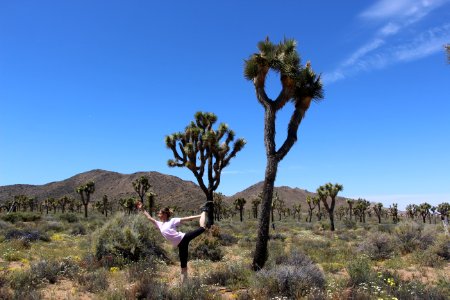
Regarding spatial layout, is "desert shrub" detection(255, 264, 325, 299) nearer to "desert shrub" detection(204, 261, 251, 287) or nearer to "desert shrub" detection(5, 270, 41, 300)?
"desert shrub" detection(204, 261, 251, 287)

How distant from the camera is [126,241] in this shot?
14.0 meters

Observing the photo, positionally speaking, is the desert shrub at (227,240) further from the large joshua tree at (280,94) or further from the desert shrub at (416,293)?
the desert shrub at (416,293)

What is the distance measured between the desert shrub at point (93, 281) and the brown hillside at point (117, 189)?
110 metres

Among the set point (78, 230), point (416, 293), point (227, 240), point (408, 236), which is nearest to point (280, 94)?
point (416, 293)

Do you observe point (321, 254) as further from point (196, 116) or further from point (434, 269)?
point (196, 116)

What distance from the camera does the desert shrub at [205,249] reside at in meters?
15.9

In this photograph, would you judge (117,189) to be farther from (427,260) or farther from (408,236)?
(427,260)

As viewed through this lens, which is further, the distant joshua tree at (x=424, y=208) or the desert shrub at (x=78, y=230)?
the distant joshua tree at (x=424, y=208)

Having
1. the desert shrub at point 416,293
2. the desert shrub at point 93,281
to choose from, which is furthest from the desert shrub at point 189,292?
the desert shrub at point 416,293

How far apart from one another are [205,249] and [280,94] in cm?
720

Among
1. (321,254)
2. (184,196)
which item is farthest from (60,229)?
(184,196)

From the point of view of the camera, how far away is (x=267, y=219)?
11922 mm

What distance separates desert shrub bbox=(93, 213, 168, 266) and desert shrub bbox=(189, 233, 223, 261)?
1503mm

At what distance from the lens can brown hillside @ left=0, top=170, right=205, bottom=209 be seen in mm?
129625
